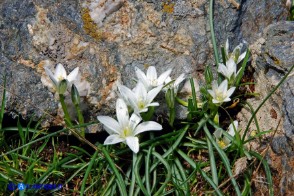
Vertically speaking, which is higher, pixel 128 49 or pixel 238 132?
pixel 128 49


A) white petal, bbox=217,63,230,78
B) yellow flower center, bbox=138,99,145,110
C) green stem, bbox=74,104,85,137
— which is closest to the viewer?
yellow flower center, bbox=138,99,145,110

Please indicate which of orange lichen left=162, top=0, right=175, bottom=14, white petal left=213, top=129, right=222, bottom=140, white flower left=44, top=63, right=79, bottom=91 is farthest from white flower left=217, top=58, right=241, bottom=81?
white flower left=44, top=63, right=79, bottom=91

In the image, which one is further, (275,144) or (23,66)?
(23,66)

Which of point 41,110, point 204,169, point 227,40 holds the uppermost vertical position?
point 227,40

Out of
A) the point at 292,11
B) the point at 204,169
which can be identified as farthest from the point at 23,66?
the point at 292,11

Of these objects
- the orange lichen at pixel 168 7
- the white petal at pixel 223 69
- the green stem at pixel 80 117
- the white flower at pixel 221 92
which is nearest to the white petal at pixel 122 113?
the green stem at pixel 80 117

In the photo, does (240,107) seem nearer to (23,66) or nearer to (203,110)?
(203,110)

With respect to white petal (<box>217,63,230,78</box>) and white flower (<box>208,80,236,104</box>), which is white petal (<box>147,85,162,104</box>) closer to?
white flower (<box>208,80,236,104</box>)

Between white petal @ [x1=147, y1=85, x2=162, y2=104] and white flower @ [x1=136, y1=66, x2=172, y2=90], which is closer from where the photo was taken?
white petal @ [x1=147, y1=85, x2=162, y2=104]
